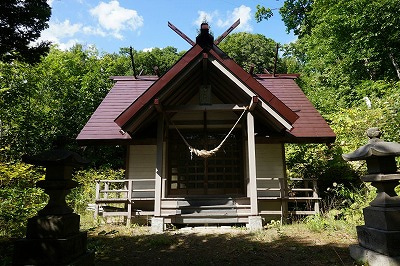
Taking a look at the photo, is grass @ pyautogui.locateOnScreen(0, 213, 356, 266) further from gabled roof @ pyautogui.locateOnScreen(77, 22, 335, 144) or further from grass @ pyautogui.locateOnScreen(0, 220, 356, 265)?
gabled roof @ pyautogui.locateOnScreen(77, 22, 335, 144)

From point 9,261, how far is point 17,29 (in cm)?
347

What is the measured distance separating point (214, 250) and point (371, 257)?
2.55 metres

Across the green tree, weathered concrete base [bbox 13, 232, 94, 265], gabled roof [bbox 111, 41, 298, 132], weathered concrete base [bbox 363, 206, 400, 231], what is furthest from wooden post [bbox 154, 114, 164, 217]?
the green tree

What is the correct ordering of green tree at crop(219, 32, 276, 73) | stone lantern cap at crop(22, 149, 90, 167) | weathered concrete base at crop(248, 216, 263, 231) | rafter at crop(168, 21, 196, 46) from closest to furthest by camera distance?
stone lantern cap at crop(22, 149, 90, 167) → weathered concrete base at crop(248, 216, 263, 231) → rafter at crop(168, 21, 196, 46) → green tree at crop(219, 32, 276, 73)

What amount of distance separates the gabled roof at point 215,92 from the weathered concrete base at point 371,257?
3.62 m

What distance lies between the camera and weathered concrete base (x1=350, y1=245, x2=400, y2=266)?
3396mm

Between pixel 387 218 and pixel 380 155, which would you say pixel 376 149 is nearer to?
pixel 380 155

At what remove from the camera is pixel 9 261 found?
12.5 ft

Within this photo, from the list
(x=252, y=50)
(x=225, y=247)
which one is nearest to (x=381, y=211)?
(x=225, y=247)

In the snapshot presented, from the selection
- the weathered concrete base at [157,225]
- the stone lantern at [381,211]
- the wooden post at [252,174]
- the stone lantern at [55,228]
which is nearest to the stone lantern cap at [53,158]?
the stone lantern at [55,228]

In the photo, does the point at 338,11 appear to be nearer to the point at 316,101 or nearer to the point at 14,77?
the point at 316,101

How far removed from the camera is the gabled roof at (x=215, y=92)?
7082 millimetres

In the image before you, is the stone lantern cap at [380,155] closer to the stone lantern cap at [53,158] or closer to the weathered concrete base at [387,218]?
the weathered concrete base at [387,218]

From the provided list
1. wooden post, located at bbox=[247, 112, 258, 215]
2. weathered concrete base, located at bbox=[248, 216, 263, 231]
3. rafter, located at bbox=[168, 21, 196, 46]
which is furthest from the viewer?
rafter, located at bbox=[168, 21, 196, 46]
